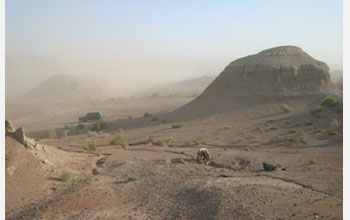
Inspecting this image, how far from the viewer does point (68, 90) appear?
271 ft

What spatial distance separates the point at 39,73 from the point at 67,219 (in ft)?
406

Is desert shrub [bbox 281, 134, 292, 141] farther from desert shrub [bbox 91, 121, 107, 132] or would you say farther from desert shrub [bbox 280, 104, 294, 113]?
desert shrub [bbox 91, 121, 107, 132]

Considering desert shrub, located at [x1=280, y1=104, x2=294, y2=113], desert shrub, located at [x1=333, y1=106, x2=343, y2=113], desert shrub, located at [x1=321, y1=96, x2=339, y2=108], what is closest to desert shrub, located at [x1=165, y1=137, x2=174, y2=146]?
desert shrub, located at [x1=280, y1=104, x2=294, y2=113]

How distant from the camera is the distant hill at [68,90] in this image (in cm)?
7767

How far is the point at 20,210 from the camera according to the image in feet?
24.0

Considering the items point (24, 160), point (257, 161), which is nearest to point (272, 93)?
point (257, 161)

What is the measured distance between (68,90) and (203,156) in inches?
3109

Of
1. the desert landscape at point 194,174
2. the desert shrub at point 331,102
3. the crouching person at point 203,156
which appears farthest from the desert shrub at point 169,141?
the desert shrub at point 331,102

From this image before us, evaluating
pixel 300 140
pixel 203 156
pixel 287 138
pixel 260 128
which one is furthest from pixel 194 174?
pixel 260 128

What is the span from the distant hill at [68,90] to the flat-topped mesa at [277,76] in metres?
56.3

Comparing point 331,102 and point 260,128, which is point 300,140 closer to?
point 260,128

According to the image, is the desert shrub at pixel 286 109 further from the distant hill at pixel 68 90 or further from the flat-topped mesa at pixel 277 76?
the distant hill at pixel 68 90
